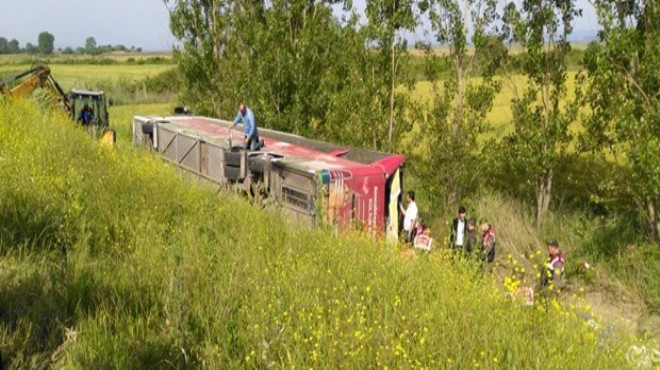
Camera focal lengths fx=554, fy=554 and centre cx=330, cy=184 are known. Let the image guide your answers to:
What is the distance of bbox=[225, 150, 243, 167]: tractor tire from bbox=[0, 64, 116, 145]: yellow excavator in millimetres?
6378

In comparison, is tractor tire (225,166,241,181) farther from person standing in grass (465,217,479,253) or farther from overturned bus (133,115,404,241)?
person standing in grass (465,217,479,253)

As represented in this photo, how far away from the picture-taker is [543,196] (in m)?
13.0

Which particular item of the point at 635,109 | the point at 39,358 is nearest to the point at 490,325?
the point at 39,358

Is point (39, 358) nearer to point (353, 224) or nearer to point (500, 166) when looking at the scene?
point (353, 224)

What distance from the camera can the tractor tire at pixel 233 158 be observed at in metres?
11.4

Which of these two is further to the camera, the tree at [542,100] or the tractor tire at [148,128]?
the tractor tire at [148,128]

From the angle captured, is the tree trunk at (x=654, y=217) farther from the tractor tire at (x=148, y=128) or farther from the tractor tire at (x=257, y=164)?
the tractor tire at (x=148, y=128)

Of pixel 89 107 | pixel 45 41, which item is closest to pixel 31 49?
pixel 45 41

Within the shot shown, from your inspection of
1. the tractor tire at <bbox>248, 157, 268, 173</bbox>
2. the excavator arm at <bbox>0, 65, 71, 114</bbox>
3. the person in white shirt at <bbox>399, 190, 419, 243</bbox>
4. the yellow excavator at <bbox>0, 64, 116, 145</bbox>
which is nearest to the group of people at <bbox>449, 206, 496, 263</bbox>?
the person in white shirt at <bbox>399, 190, 419, 243</bbox>

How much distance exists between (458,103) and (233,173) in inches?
243

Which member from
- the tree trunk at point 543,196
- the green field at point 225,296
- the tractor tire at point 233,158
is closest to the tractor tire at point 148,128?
the tractor tire at point 233,158

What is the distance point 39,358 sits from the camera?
14.4ft

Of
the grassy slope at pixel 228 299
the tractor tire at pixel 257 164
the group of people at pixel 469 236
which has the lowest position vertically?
the group of people at pixel 469 236

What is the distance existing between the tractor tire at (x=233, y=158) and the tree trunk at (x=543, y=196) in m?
6.97
